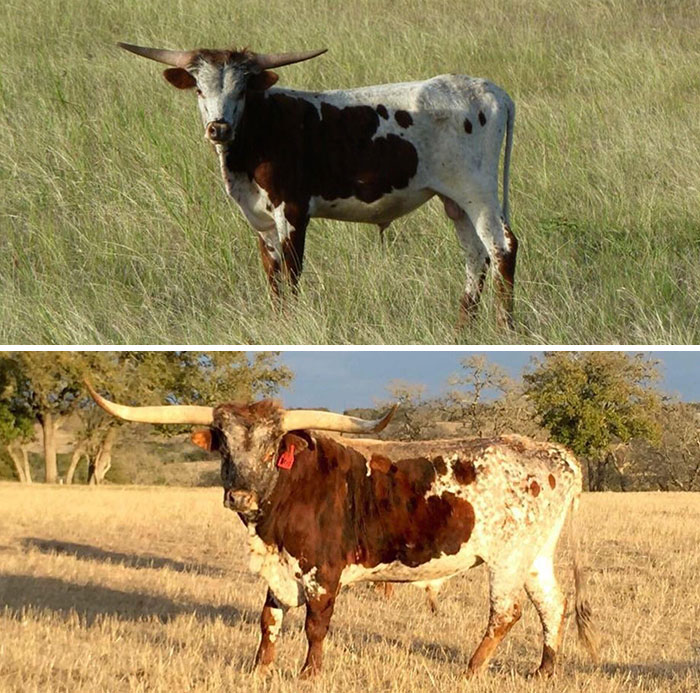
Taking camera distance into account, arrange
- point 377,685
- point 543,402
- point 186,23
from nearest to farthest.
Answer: point 377,685, point 543,402, point 186,23

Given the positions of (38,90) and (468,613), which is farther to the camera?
(38,90)

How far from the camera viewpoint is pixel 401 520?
6.64 m

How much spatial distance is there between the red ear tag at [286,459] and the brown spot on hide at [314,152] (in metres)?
2.17

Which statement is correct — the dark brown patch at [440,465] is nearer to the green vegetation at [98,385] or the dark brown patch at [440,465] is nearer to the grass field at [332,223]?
the grass field at [332,223]

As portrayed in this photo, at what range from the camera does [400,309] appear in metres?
8.64

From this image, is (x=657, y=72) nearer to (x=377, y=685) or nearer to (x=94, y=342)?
(x=94, y=342)

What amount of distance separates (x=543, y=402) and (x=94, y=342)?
10.7 ft

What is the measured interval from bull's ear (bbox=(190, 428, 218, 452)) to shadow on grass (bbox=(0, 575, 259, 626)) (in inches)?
53.5

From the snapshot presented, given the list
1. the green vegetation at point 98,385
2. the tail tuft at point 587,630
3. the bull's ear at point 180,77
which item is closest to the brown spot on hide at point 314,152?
the bull's ear at point 180,77

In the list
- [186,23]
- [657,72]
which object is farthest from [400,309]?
[186,23]

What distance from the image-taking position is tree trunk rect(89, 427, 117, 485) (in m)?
20.1

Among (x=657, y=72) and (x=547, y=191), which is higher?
(x=657, y=72)

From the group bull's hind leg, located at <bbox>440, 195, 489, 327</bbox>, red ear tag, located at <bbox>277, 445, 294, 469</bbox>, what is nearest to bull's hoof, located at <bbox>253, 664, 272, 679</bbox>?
red ear tag, located at <bbox>277, 445, 294, 469</bbox>

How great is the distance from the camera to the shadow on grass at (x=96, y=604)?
7586mm
